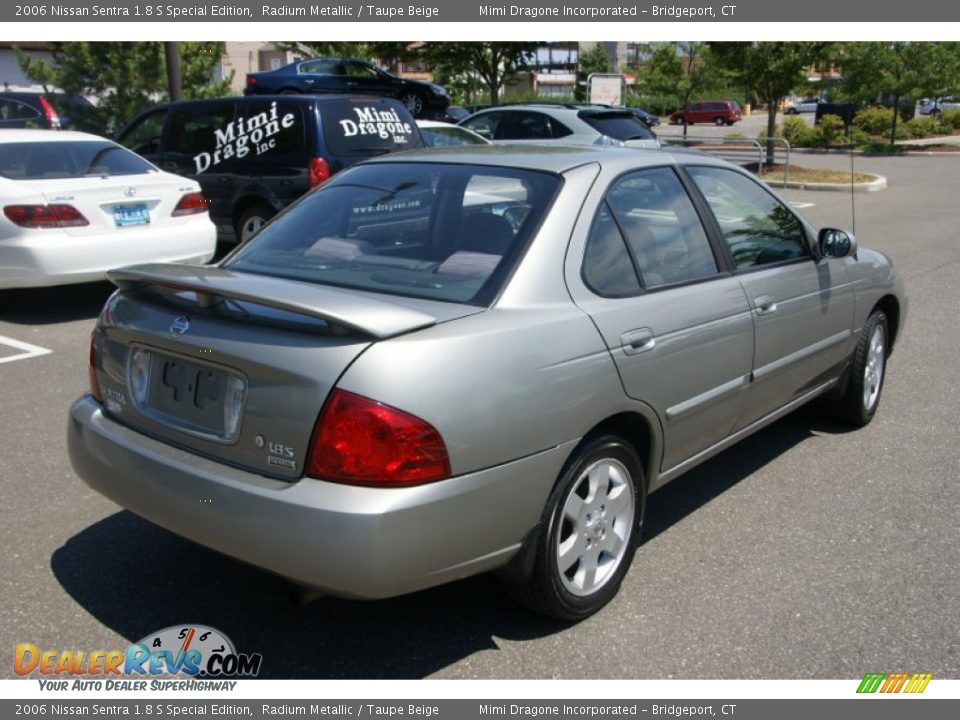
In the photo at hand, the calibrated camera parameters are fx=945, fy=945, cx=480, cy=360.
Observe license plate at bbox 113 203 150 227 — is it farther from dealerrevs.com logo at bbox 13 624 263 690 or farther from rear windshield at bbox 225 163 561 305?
dealerrevs.com logo at bbox 13 624 263 690

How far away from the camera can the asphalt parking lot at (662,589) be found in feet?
10.3

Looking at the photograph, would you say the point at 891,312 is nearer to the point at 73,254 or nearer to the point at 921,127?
the point at 73,254

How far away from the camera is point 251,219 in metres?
9.96

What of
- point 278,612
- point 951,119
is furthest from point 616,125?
point 951,119

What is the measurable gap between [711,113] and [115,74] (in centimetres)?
4645

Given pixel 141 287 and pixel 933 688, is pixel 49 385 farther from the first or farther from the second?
pixel 933 688

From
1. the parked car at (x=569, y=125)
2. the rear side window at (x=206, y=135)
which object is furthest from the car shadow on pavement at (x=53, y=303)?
the parked car at (x=569, y=125)

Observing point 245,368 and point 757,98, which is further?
point 757,98

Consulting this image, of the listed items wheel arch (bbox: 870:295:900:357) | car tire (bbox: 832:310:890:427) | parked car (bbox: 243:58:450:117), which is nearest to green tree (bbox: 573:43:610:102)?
parked car (bbox: 243:58:450:117)

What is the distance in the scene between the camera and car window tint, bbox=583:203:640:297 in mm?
3385

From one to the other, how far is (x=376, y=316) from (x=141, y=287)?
3.49 feet

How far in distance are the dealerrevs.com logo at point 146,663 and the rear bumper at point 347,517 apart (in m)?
0.46

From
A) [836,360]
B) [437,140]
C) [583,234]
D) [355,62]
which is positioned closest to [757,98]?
[355,62]

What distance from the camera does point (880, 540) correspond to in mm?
4016
